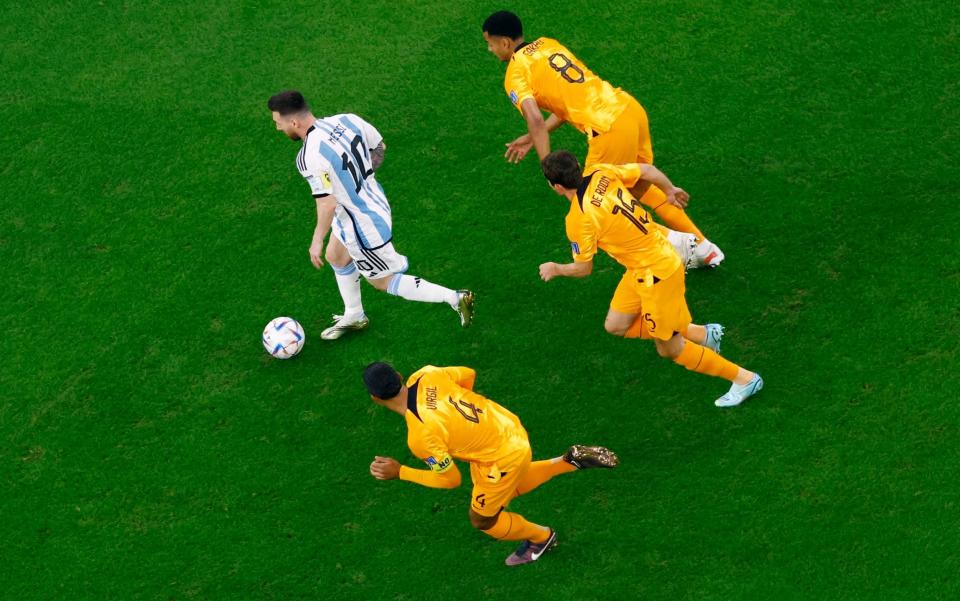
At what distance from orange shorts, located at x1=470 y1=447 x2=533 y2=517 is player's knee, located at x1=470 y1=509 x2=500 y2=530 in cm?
2

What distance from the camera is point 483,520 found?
6.50m

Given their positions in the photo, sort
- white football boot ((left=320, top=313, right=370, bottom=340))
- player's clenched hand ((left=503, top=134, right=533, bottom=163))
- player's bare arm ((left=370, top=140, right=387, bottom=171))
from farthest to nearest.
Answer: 1. white football boot ((left=320, top=313, right=370, bottom=340))
2. player's clenched hand ((left=503, top=134, right=533, bottom=163))
3. player's bare arm ((left=370, top=140, right=387, bottom=171))

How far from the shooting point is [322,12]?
10758 millimetres

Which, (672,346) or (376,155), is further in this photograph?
(376,155)

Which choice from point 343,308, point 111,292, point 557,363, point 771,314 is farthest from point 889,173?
point 111,292

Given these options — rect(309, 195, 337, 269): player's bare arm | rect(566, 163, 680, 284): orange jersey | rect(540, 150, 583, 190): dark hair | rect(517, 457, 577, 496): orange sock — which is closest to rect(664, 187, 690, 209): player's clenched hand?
rect(566, 163, 680, 284): orange jersey

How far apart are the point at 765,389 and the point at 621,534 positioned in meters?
1.63

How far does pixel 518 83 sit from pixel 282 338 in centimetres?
278

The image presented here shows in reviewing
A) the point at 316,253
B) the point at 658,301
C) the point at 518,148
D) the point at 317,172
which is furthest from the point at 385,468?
the point at 518,148

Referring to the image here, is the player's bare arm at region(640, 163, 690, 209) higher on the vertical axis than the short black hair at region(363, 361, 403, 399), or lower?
higher

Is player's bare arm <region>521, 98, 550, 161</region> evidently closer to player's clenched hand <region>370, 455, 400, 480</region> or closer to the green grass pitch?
the green grass pitch

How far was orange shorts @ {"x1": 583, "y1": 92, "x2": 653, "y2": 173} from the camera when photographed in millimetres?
7742

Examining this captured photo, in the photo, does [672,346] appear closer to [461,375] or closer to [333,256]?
[461,375]

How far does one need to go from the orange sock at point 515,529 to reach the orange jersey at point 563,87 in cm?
306
